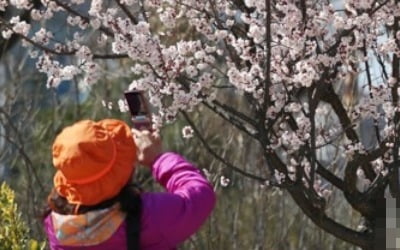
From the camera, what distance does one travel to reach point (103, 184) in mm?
2920

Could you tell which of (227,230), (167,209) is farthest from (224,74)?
(227,230)

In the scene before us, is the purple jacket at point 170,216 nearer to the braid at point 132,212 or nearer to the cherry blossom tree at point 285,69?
the braid at point 132,212

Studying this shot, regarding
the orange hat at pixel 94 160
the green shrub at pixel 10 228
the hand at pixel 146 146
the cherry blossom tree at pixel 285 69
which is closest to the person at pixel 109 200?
the orange hat at pixel 94 160

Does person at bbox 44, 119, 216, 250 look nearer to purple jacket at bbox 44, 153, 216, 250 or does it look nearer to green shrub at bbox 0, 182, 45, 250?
purple jacket at bbox 44, 153, 216, 250

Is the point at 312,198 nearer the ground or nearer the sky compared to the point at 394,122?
nearer the ground

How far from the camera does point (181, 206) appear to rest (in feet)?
9.87

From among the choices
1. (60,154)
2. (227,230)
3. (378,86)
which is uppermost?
(378,86)

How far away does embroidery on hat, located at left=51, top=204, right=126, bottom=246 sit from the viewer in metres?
2.97

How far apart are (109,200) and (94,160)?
0.13 metres

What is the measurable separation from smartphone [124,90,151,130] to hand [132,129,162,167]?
23 mm

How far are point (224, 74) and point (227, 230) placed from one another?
8.17ft

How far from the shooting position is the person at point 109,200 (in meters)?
2.92

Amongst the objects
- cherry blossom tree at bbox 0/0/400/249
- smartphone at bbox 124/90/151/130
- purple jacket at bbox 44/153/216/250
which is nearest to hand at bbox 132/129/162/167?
smartphone at bbox 124/90/151/130

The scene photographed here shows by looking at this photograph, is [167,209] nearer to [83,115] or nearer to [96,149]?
[96,149]
